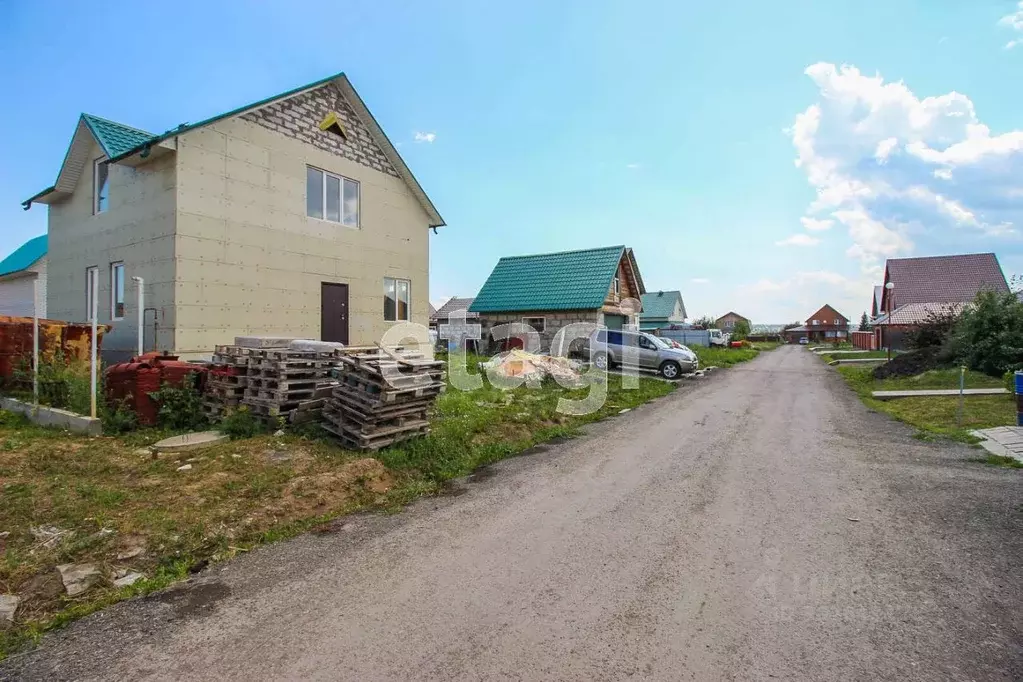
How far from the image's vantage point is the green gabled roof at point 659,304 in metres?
62.1

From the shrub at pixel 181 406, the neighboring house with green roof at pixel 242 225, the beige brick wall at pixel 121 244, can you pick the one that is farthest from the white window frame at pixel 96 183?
the shrub at pixel 181 406

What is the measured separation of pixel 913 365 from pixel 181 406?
24.1m

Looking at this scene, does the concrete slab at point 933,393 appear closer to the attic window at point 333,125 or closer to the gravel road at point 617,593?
the gravel road at point 617,593

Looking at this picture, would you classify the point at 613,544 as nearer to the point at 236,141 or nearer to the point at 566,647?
the point at 566,647

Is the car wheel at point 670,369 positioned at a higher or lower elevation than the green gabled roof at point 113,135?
lower

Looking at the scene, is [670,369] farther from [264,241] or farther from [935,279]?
[935,279]

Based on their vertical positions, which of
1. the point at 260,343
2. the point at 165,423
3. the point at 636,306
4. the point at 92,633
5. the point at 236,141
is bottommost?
the point at 92,633

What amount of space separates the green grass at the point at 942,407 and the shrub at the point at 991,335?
110 cm

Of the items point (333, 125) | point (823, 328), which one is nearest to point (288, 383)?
point (333, 125)

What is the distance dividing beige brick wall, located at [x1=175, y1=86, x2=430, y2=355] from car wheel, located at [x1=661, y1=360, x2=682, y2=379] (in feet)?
34.5

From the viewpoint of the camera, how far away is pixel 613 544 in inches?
190

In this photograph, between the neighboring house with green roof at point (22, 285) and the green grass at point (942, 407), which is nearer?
the green grass at point (942, 407)

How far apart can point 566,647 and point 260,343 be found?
7.29 m

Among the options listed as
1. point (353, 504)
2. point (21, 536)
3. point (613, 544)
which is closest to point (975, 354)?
point (613, 544)
